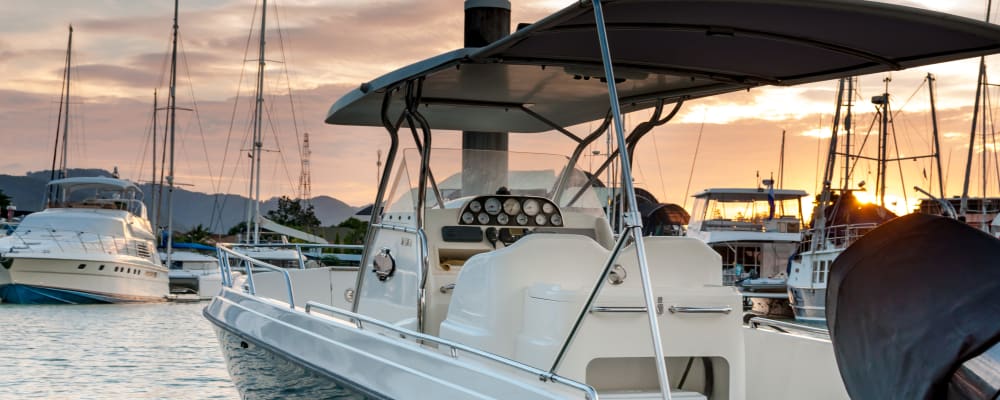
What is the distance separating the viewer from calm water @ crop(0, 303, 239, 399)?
15.0m

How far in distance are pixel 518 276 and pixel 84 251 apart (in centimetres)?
2815

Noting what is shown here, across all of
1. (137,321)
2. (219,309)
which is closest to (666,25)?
(219,309)

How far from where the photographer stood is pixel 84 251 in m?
30.1

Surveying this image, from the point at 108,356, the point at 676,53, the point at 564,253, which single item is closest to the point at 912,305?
the point at 564,253

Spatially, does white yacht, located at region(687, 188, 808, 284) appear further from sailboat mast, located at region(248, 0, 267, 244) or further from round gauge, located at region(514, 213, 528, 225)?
round gauge, located at region(514, 213, 528, 225)

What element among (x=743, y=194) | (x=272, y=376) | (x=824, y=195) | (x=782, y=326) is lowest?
(x=272, y=376)

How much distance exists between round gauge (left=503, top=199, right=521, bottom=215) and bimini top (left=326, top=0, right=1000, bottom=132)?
756mm

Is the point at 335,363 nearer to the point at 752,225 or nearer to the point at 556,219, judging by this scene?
the point at 556,219

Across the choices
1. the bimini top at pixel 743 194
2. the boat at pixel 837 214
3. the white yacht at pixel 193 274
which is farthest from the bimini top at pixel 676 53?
the white yacht at pixel 193 274

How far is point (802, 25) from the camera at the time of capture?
4578 millimetres

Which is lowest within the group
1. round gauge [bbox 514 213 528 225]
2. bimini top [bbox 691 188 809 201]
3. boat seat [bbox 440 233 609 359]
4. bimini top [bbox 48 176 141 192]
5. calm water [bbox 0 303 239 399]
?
calm water [bbox 0 303 239 399]

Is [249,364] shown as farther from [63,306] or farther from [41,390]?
[63,306]

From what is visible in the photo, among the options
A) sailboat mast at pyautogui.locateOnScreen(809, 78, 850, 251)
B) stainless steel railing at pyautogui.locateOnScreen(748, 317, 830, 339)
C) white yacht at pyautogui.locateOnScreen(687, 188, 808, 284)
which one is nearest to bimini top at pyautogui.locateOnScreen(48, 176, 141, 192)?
white yacht at pyautogui.locateOnScreen(687, 188, 808, 284)

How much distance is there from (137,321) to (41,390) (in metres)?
11.5
